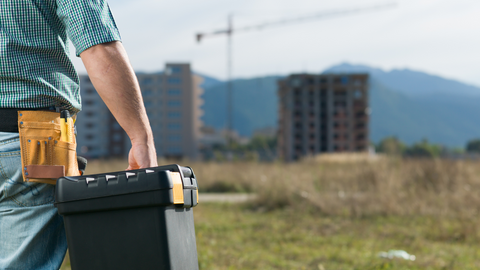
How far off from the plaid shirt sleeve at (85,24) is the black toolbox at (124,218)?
436mm

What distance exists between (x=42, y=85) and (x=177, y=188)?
0.58 m

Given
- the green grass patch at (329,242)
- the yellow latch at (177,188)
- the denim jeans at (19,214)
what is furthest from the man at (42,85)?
the green grass patch at (329,242)

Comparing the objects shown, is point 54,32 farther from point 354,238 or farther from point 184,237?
point 354,238

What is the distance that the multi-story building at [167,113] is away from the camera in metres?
88.2

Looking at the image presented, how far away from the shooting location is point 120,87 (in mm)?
1340

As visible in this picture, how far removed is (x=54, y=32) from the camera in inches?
56.6

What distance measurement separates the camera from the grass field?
13.5 feet

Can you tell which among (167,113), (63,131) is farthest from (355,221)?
(167,113)

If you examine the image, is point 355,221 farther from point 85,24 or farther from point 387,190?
point 85,24

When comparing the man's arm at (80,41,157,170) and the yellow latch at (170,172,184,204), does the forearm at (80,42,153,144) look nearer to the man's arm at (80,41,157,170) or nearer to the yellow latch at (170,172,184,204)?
the man's arm at (80,41,157,170)

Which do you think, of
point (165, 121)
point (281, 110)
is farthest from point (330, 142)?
point (165, 121)

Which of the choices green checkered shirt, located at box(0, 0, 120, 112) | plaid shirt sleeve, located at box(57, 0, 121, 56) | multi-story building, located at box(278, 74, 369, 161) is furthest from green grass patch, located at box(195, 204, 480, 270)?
multi-story building, located at box(278, 74, 369, 161)

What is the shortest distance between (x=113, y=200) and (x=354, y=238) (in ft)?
14.4

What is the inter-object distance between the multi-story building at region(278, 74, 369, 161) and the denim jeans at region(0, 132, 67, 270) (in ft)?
258
